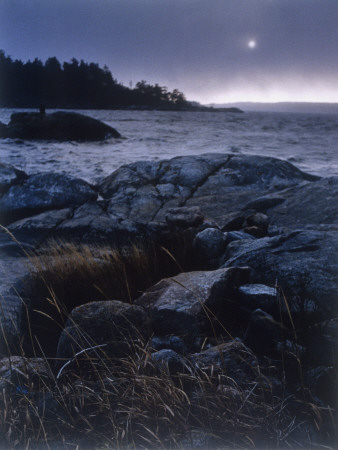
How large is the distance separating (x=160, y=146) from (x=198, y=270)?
336 cm

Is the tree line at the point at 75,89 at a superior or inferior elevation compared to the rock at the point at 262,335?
superior

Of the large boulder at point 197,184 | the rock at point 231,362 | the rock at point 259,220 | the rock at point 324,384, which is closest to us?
the rock at point 324,384

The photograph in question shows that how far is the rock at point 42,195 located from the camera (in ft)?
17.3

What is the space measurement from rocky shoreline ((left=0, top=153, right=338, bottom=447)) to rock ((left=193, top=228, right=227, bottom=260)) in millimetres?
12

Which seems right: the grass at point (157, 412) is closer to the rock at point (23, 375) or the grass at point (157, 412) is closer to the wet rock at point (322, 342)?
the rock at point (23, 375)

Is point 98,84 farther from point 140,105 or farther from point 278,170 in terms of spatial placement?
point 278,170

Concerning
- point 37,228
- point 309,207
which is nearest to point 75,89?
point 37,228

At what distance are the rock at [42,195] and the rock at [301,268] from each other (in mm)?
3362

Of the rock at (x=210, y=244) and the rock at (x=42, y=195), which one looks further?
the rock at (x=42, y=195)

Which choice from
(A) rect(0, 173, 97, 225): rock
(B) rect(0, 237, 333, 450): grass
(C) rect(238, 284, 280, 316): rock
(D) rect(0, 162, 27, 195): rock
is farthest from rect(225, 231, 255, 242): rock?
(D) rect(0, 162, 27, 195): rock

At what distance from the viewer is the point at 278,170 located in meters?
5.67

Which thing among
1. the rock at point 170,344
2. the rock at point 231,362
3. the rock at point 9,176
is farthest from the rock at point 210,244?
the rock at point 9,176

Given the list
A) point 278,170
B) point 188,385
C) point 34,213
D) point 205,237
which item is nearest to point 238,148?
point 278,170

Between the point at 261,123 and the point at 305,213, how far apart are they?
452 centimetres
